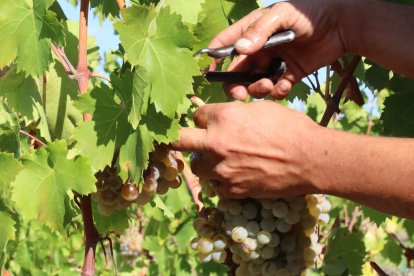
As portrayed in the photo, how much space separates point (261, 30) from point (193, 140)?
414 mm

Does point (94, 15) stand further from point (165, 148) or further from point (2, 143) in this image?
point (165, 148)

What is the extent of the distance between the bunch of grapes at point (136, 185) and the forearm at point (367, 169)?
1.08 feet

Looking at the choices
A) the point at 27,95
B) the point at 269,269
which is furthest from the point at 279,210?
the point at 27,95

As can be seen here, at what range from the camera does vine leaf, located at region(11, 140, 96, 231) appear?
1625 millimetres

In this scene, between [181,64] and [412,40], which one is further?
[412,40]

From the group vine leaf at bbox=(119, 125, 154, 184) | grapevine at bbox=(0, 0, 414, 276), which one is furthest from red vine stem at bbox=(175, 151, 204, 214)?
vine leaf at bbox=(119, 125, 154, 184)

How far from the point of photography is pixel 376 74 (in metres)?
2.26

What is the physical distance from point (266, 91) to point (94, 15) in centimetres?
293

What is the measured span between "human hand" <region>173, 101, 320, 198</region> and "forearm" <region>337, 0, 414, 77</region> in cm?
55

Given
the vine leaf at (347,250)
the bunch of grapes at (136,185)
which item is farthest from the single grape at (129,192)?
the vine leaf at (347,250)

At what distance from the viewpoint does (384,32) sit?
2.00 metres

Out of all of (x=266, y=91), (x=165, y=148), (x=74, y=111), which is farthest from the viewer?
(x=74, y=111)

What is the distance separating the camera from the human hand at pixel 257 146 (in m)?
1.52

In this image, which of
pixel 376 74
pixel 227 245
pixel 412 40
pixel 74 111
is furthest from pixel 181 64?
pixel 376 74
